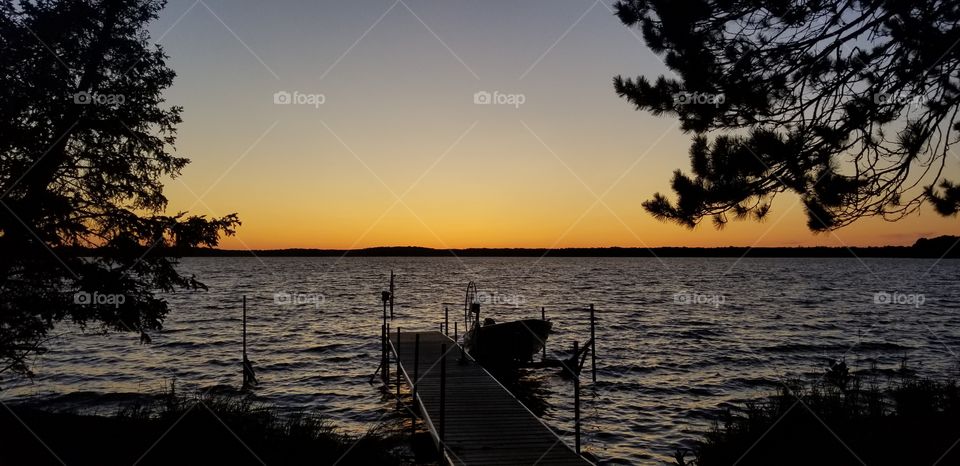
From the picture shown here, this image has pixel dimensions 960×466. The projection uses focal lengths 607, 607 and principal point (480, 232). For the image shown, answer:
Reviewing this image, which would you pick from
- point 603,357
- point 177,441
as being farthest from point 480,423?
point 603,357

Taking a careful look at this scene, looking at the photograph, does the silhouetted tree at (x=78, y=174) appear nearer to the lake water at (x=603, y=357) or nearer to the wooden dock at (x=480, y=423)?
the wooden dock at (x=480, y=423)

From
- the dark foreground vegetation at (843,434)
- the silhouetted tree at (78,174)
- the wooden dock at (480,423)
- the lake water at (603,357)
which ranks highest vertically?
the silhouetted tree at (78,174)

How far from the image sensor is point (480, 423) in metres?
15.2

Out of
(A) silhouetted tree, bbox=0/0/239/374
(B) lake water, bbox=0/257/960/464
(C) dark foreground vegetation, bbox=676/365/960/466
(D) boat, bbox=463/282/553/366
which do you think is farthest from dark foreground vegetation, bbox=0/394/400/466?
(D) boat, bbox=463/282/553/366

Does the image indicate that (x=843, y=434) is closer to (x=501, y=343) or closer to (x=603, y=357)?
(x=501, y=343)

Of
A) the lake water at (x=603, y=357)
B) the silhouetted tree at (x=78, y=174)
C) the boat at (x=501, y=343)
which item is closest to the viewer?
the silhouetted tree at (x=78, y=174)

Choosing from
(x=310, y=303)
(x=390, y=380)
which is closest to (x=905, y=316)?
(x=390, y=380)

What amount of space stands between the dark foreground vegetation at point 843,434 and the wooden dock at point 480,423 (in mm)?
3077

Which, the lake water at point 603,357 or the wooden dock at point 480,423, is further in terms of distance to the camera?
the lake water at point 603,357

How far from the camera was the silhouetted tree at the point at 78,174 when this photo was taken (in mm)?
11422

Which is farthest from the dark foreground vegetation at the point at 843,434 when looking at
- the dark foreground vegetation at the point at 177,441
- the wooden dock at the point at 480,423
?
the dark foreground vegetation at the point at 177,441

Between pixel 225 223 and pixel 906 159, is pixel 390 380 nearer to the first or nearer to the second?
pixel 225 223

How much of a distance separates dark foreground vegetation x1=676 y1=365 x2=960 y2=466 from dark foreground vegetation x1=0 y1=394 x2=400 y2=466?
776cm

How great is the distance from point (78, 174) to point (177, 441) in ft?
19.3
